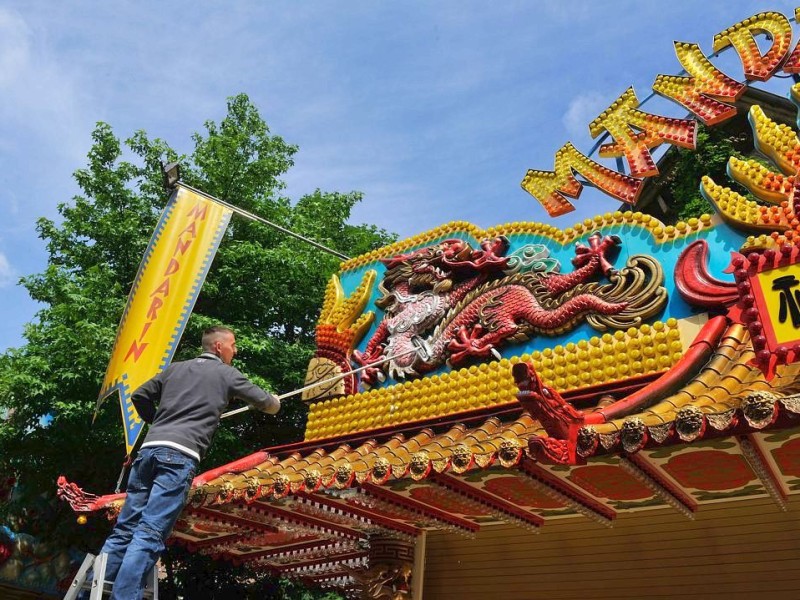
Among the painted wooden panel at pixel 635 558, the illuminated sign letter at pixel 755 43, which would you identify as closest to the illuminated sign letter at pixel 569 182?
the illuminated sign letter at pixel 755 43

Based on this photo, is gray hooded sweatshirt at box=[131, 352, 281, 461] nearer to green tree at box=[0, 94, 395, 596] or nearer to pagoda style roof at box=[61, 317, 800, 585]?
pagoda style roof at box=[61, 317, 800, 585]

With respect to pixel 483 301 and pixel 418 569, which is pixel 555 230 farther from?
pixel 418 569

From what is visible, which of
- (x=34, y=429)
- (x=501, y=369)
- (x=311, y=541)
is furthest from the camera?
(x=34, y=429)

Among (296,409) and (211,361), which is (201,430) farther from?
(296,409)

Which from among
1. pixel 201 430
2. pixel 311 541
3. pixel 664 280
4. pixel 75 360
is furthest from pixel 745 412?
pixel 75 360

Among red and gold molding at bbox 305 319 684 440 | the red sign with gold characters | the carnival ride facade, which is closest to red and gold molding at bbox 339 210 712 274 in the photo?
the carnival ride facade

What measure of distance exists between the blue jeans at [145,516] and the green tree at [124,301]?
292 inches

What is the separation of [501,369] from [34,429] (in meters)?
8.61

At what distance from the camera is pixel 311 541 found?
7.92m

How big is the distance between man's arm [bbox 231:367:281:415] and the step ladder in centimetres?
107

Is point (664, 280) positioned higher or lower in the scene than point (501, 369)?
higher

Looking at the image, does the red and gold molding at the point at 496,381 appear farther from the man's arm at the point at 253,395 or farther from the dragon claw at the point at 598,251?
the man's arm at the point at 253,395

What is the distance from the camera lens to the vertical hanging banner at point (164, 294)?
7426 millimetres

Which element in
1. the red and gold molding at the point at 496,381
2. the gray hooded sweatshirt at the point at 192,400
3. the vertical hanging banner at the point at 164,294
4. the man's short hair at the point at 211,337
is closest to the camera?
the gray hooded sweatshirt at the point at 192,400
